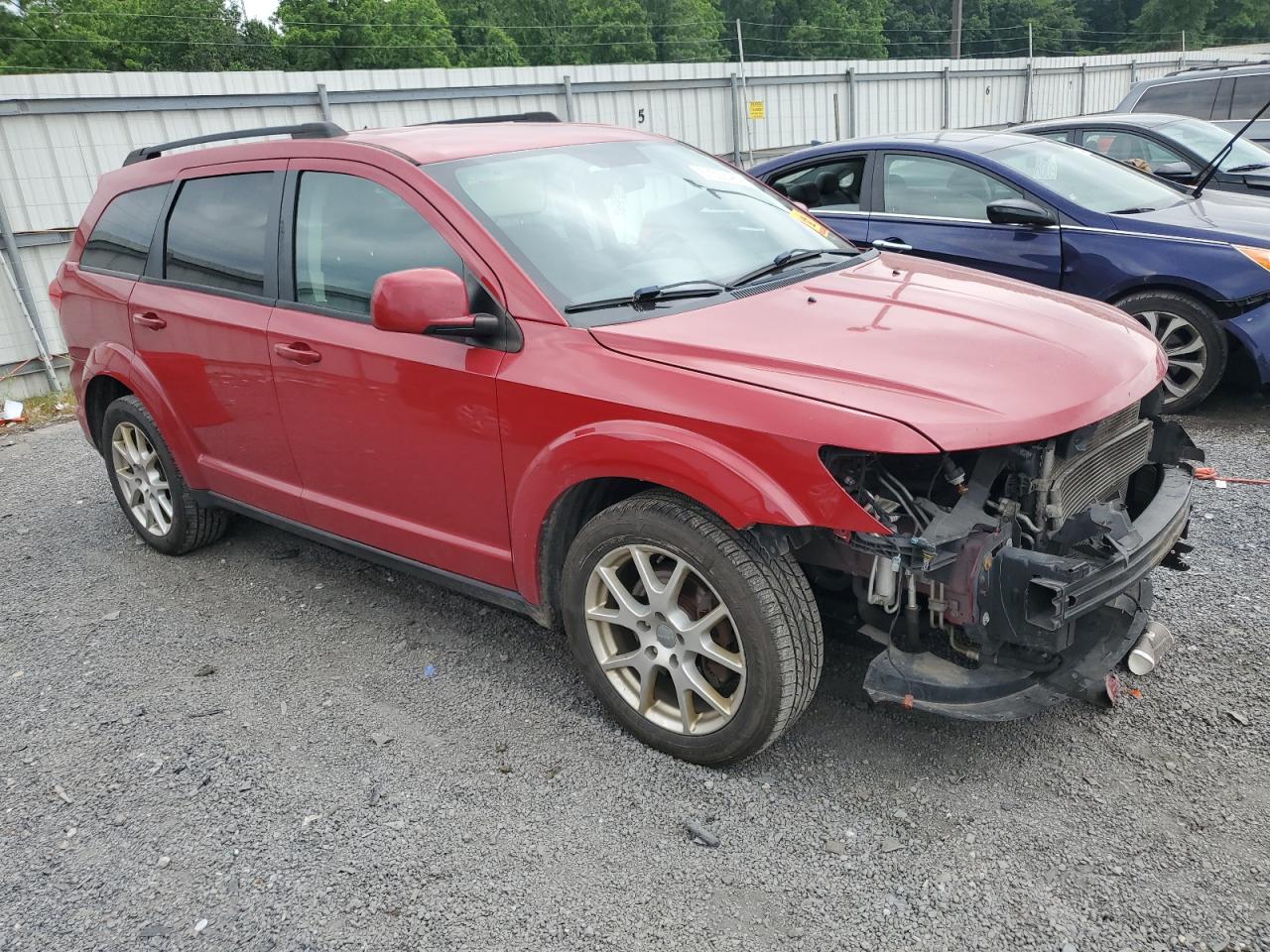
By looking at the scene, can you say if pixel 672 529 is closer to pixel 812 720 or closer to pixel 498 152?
pixel 812 720

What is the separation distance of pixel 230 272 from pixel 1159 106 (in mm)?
11583

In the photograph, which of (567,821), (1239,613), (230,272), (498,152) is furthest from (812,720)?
(230,272)

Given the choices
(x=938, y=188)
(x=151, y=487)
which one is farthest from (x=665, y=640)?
(x=938, y=188)

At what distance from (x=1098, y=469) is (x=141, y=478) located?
13.9 ft

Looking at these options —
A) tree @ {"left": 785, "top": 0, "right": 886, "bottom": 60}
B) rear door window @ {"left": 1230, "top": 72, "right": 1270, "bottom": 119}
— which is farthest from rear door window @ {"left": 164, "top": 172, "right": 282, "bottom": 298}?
tree @ {"left": 785, "top": 0, "right": 886, "bottom": 60}

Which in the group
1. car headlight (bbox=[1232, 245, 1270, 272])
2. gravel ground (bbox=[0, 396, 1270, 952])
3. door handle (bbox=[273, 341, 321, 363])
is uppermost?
door handle (bbox=[273, 341, 321, 363])

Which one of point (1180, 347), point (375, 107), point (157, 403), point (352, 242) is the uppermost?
point (375, 107)

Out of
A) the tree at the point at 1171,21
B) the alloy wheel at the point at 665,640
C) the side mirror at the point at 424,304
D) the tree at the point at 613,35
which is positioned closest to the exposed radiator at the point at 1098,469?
the alloy wheel at the point at 665,640

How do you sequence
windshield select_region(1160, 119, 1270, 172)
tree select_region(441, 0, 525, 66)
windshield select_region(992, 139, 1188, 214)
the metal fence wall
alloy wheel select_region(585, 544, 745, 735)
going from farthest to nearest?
tree select_region(441, 0, 525, 66), the metal fence wall, windshield select_region(1160, 119, 1270, 172), windshield select_region(992, 139, 1188, 214), alloy wheel select_region(585, 544, 745, 735)

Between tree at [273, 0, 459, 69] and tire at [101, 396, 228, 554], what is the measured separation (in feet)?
160

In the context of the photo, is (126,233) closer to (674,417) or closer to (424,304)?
(424,304)

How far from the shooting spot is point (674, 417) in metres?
2.71

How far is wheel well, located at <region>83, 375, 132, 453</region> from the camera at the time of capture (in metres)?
4.85

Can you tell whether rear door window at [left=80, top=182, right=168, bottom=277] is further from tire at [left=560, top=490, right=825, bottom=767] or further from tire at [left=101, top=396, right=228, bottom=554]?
tire at [left=560, top=490, right=825, bottom=767]
